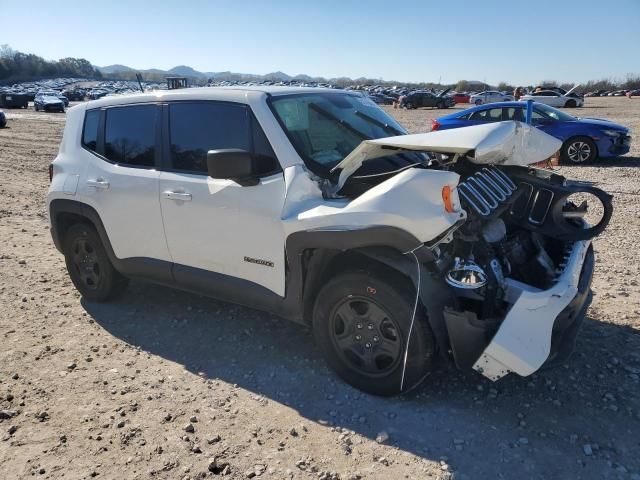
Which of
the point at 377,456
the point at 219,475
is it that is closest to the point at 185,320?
the point at 219,475

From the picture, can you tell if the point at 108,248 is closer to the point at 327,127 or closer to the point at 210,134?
the point at 210,134

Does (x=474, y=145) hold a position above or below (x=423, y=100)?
above

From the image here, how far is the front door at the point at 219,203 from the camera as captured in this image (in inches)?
137

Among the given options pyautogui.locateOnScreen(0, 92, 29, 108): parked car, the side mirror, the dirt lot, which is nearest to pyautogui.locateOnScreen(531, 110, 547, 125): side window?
the dirt lot

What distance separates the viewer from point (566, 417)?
3.07m

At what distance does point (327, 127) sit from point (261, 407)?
79.3 inches

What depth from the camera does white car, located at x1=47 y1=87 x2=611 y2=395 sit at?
2.85 meters

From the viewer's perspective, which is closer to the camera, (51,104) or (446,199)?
(446,199)

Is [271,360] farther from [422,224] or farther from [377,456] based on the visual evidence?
[422,224]

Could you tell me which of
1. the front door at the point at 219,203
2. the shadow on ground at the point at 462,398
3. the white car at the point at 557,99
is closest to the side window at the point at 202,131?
the front door at the point at 219,203

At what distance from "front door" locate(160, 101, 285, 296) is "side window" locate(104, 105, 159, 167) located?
0.20 meters

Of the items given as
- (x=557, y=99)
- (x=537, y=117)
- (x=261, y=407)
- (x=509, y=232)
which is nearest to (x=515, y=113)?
(x=537, y=117)

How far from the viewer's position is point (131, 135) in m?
4.34

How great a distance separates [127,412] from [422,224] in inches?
86.1
